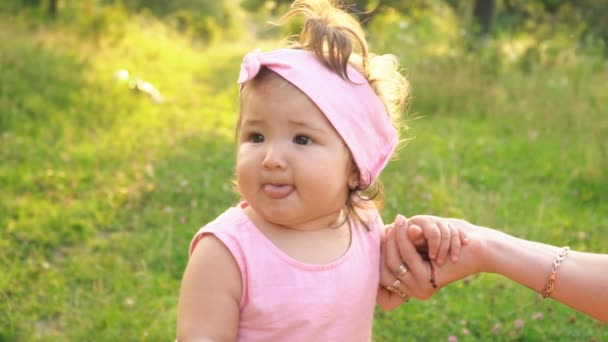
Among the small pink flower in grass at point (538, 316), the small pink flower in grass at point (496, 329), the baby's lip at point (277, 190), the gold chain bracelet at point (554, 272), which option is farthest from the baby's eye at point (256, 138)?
the small pink flower in grass at point (538, 316)

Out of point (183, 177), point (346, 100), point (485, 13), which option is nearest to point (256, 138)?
point (346, 100)

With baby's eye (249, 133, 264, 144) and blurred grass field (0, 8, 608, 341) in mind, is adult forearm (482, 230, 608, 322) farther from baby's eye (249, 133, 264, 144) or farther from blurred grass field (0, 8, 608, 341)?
blurred grass field (0, 8, 608, 341)

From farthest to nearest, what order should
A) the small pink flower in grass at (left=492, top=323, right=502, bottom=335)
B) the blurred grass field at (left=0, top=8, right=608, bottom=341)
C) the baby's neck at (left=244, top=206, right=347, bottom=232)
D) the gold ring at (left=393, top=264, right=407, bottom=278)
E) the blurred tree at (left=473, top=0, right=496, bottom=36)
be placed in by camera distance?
the blurred tree at (left=473, top=0, right=496, bottom=36) → the blurred grass field at (left=0, top=8, right=608, bottom=341) → the small pink flower in grass at (left=492, top=323, right=502, bottom=335) → the gold ring at (left=393, top=264, right=407, bottom=278) → the baby's neck at (left=244, top=206, right=347, bottom=232)

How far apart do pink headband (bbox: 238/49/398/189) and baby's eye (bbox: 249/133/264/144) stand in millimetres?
156

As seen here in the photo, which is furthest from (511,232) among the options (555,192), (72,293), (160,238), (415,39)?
(415,39)

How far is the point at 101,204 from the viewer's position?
4.49 metres

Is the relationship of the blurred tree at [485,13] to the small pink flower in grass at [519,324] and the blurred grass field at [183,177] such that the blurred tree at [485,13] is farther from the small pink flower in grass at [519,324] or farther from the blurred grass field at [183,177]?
the small pink flower in grass at [519,324]

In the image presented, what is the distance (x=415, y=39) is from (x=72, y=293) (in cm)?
734

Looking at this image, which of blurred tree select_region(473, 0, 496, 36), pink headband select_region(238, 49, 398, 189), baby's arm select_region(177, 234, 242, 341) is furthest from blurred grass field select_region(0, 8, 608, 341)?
blurred tree select_region(473, 0, 496, 36)

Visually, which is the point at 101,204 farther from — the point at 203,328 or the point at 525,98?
the point at 525,98

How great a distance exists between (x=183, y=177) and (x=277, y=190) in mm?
3164

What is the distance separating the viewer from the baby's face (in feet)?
6.40

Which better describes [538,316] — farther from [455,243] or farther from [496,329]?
[455,243]

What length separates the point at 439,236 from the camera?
213cm
